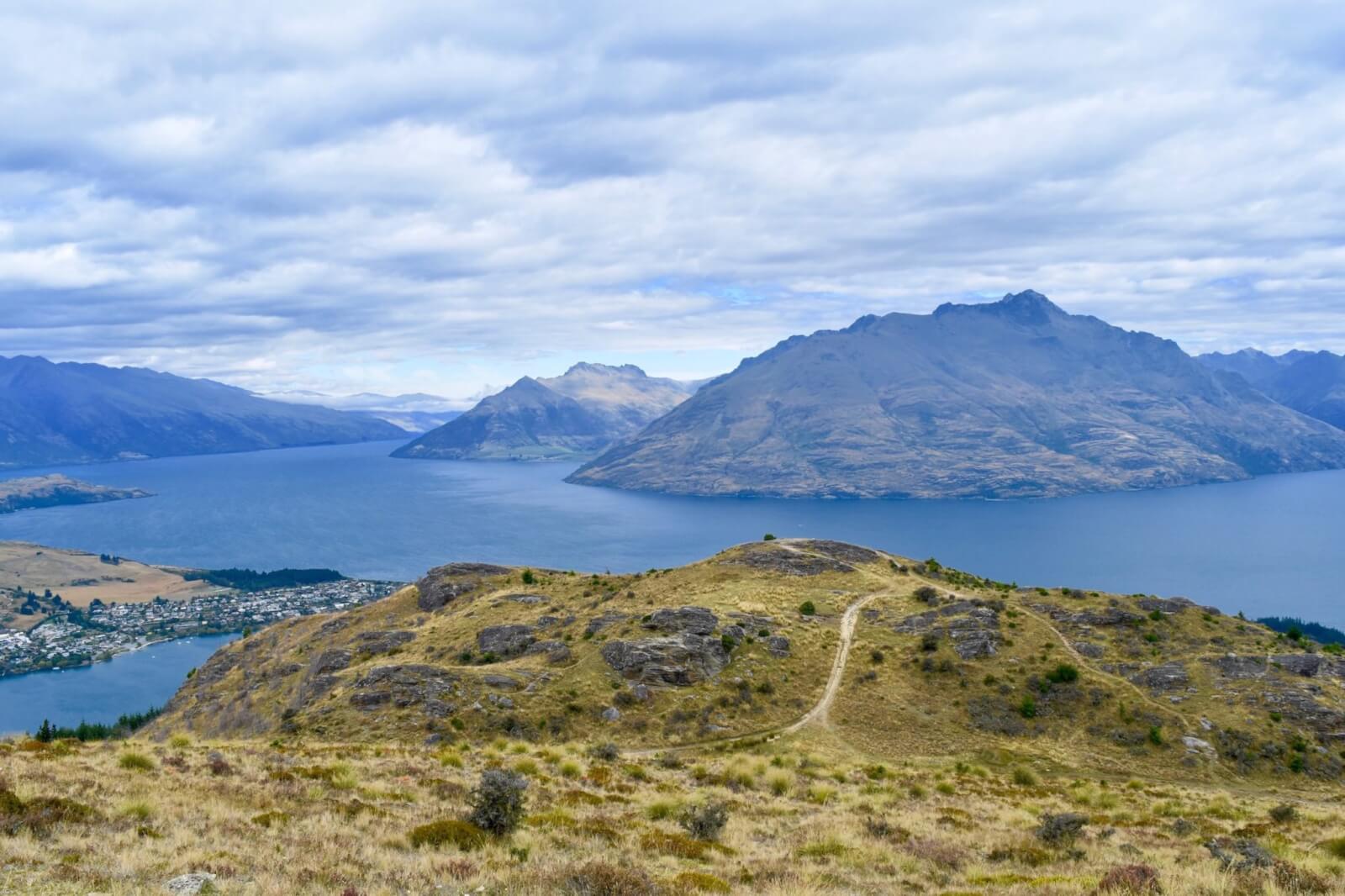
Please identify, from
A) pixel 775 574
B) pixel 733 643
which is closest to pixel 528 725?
pixel 733 643

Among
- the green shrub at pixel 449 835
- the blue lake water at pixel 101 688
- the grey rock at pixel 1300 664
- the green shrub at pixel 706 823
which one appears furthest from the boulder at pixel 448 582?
the blue lake water at pixel 101 688

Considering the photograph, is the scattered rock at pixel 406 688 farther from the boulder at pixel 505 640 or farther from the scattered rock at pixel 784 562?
the scattered rock at pixel 784 562

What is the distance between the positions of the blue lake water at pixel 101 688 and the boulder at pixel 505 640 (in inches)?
4024

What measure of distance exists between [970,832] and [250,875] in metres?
22.9

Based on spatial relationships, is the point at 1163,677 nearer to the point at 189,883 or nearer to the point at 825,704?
the point at 825,704

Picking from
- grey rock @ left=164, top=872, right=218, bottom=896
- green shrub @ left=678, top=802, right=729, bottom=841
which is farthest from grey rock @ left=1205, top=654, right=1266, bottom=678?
grey rock @ left=164, top=872, right=218, bottom=896

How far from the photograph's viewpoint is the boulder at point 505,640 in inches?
2500

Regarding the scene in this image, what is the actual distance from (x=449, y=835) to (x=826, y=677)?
43.8m

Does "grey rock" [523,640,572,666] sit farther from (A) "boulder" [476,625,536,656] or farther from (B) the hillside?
(A) "boulder" [476,625,536,656]

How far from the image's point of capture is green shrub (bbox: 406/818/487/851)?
18.9 meters

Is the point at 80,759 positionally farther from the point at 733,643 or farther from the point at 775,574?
the point at 775,574

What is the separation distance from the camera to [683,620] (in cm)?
6216

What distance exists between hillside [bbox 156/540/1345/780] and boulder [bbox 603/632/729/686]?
0.45 ft

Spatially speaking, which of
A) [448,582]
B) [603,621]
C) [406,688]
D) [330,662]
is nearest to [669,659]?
[603,621]
